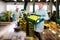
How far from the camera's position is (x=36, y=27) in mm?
2701

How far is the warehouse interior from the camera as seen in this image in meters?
2.55

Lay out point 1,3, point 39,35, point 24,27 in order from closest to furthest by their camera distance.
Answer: point 39,35 < point 24,27 < point 1,3

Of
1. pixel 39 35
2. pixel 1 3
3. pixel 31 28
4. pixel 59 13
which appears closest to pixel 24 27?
pixel 31 28

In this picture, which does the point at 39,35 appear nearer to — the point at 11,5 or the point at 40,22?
the point at 40,22

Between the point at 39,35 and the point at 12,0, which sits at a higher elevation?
the point at 12,0

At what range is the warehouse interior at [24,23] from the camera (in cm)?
255

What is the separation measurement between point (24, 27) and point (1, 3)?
10570mm

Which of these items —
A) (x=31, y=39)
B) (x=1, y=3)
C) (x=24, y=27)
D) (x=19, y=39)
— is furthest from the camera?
(x=1, y=3)

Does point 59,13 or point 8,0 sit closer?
point 59,13

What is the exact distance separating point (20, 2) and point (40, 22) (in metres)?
11.2

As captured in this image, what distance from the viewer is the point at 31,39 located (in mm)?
2502

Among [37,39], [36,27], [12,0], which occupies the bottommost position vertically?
[37,39]

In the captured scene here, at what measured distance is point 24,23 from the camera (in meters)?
3.18

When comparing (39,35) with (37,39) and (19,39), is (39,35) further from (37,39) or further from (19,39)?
(19,39)
